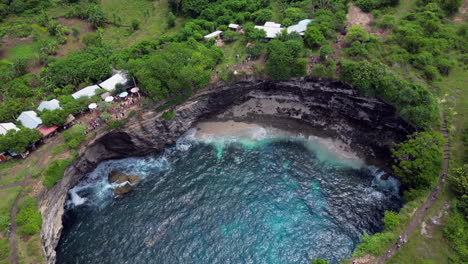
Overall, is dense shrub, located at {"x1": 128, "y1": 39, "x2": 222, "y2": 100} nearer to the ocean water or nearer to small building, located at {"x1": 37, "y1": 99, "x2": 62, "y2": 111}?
the ocean water

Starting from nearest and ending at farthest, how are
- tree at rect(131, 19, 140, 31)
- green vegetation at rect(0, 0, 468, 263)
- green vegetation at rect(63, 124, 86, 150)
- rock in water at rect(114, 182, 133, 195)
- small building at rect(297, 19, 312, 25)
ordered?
green vegetation at rect(0, 0, 468, 263) < green vegetation at rect(63, 124, 86, 150) < rock in water at rect(114, 182, 133, 195) < small building at rect(297, 19, 312, 25) < tree at rect(131, 19, 140, 31)

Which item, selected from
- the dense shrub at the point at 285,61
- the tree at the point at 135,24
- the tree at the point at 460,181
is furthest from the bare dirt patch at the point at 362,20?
the tree at the point at 135,24

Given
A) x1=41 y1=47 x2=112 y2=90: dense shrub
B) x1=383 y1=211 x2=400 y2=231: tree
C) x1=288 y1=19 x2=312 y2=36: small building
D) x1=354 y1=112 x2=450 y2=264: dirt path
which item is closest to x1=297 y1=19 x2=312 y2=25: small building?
x1=288 y1=19 x2=312 y2=36: small building

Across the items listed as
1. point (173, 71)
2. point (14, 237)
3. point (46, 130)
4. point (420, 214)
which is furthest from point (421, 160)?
point (46, 130)

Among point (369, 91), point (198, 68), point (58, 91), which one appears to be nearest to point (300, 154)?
point (369, 91)

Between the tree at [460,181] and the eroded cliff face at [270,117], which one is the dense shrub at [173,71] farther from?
the tree at [460,181]

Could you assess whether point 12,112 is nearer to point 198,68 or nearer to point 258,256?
point 198,68

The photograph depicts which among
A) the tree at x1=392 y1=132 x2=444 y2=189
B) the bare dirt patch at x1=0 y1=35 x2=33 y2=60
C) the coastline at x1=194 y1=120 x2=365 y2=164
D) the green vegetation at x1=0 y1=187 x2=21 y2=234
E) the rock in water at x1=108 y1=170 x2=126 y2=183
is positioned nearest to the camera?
the green vegetation at x1=0 y1=187 x2=21 y2=234

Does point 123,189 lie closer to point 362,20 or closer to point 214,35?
point 214,35
